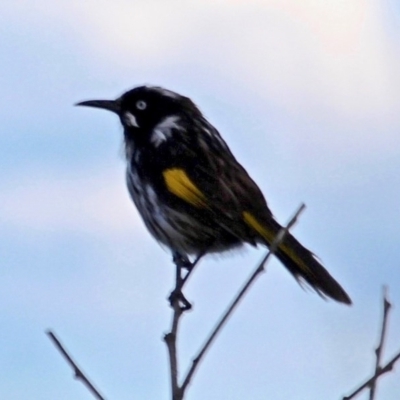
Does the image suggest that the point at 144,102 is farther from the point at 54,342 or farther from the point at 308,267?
the point at 54,342

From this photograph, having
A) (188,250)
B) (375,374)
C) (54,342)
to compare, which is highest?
(188,250)

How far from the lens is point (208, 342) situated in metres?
3.92

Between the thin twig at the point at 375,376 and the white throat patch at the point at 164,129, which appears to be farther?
the white throat patch at the point at 164,129

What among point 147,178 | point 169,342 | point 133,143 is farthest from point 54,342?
point 133,143

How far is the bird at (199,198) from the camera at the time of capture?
642cm

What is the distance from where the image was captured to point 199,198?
6742mm

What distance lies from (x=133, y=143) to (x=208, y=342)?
367 cm

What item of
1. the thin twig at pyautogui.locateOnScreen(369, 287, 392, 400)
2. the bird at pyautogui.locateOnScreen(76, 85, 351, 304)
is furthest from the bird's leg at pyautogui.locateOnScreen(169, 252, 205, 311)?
the thin twig at pyautogui.locateOnScreen(369, 287, 392, 400)

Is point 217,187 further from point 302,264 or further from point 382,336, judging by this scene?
point 382,336

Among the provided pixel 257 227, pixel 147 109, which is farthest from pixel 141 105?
pixel 257 227

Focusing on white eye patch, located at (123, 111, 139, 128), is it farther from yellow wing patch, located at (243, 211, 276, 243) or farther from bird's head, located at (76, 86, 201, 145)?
yellow wing patch, located at (243, 211, 276, 243)

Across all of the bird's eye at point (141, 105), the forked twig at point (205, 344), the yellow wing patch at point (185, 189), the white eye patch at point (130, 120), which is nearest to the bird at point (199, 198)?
the yellow wing patch at point (185, 189)

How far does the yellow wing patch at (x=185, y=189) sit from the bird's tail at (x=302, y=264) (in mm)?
448

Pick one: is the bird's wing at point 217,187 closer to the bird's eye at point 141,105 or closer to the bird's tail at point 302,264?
the bird's tail at point 302,264
